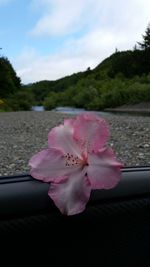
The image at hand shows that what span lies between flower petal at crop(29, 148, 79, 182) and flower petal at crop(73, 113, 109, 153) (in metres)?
0.04

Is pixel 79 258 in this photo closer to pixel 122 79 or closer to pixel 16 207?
pixel 16 207

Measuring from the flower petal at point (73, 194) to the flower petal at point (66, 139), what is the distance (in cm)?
4

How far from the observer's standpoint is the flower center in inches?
31.5

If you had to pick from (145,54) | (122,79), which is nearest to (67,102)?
(122,79)

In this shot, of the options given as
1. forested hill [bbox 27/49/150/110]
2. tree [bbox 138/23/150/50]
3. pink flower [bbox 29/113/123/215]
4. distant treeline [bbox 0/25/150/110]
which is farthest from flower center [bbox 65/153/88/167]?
tree [bbox 138/23/150/50]

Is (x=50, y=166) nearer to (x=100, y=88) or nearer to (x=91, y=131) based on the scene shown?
(x=91, y=131)

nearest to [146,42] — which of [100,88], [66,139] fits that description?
[100,88]

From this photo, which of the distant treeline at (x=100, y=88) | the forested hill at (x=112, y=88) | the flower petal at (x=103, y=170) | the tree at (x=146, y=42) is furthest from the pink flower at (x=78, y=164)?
the tree at (x=146, y=42)

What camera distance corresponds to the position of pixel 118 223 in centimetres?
94

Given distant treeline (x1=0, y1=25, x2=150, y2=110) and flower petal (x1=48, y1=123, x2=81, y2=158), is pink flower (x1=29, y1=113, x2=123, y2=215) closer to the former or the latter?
flower petal (x1=48, y1=123, x2=81, y2=158)

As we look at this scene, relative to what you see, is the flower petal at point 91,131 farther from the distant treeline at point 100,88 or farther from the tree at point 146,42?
the tree at point 146,42

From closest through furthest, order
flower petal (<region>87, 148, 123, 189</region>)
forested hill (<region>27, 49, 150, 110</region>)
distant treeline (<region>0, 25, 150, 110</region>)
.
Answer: flower petal (<region>87, 148, 123, 189</region>)
distant treeline (<region>0, 25, 150, 110</region>)
forested hill (<region>27, 49, 150, 110</region>)

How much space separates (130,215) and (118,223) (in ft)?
0.10

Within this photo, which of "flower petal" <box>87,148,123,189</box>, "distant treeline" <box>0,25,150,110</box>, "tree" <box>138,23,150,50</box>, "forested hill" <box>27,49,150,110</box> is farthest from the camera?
"tree" <box>138,23,150,50</box>
